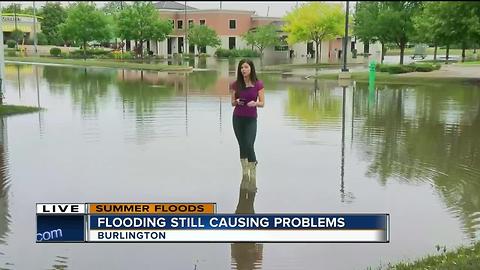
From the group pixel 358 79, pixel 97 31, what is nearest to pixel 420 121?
pixel 358 79

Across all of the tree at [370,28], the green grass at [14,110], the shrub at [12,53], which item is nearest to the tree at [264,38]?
the tree at [370,28]

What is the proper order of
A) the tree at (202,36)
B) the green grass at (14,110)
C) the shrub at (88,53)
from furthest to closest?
the tree at (202,36) → the shrub at (88,53) → the green grass at (14,110)

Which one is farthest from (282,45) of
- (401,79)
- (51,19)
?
(51,19)

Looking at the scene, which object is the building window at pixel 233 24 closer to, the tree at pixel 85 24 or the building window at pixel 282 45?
the building window at pixel 282 45

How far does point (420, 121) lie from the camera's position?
14.8 m

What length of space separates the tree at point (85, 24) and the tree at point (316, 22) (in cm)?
1749

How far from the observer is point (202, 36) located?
63.5 m

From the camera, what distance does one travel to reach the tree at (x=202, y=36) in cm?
6328

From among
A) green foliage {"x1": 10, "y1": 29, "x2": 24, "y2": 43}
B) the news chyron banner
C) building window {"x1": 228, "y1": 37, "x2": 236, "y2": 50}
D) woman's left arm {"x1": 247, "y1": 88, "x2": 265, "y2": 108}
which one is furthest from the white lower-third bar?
green foliage {"x1": 10, "y1": 29, "x2": 24, "y2": 43}

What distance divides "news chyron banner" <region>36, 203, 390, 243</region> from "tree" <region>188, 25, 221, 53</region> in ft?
196

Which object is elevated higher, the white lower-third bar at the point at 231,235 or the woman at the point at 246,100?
the woman at the point at 246,100

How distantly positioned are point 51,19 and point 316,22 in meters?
45.2

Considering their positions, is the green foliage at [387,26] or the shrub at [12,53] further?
the shrub at [12,53]

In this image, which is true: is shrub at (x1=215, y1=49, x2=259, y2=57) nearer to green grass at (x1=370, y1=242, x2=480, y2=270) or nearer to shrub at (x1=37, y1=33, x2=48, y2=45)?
shrub at (x1=37, y1=33, x2=48, y2=45)
